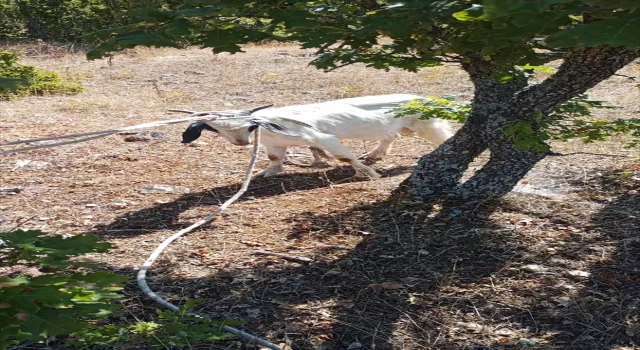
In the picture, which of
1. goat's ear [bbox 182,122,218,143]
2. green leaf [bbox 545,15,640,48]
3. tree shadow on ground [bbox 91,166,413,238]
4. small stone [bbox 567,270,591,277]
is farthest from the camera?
goat's ear [bbox 182,122,218,143]

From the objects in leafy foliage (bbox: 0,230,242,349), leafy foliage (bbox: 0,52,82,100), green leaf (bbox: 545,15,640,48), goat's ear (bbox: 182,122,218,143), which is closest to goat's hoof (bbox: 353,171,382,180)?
goat's ear (bbox: 182,122,218,143)

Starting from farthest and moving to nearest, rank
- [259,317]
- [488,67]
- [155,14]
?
[488,67]
[259,317]
[155,14]

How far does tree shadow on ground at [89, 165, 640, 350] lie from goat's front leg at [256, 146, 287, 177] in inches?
59.0

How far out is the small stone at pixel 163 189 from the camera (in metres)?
6.08

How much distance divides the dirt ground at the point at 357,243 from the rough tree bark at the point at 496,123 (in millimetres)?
193

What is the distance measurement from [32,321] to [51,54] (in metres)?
13.5

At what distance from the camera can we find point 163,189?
614cm

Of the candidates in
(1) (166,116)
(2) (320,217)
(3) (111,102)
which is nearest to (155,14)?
(2) (320,217)

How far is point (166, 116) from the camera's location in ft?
29.7

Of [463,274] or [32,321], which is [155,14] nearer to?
[32,321]

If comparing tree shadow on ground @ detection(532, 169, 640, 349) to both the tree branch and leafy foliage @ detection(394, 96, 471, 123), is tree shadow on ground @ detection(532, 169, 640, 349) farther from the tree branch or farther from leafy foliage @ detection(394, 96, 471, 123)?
leafy foliage @ detection(394, 96, 471, 123)

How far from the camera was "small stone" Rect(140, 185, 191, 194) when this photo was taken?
608 centimetres

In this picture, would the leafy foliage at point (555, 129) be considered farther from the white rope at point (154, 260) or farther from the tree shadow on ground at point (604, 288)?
the white rope at point (154, 260)

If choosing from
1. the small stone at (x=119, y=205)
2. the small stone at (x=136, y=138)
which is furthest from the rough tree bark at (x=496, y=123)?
the small stone at (x=136, y=138)
